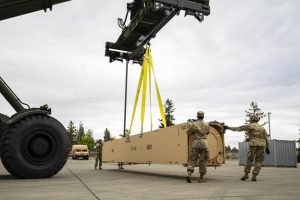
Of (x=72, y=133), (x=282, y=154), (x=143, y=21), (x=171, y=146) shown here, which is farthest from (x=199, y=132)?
(x=72, y=133)

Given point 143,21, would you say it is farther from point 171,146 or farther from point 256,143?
point 256,143

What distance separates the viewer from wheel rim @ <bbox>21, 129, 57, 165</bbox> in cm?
936

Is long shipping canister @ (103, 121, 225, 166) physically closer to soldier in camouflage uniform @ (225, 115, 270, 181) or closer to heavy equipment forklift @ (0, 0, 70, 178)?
soldier in camouflage uniform @ (225, 115, 270, 181)

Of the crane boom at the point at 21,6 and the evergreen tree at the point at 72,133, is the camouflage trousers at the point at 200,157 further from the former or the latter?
the evergreen tree at the point at 72,133

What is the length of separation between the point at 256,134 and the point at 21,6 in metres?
6.88

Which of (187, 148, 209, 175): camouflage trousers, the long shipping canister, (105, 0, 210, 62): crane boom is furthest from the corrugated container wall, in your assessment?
(187, 148, 209, 175): camouflage trousers

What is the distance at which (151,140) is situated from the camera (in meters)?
12.2

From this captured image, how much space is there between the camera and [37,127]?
31.3 feet

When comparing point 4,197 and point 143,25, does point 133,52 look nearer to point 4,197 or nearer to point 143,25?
point 143,25

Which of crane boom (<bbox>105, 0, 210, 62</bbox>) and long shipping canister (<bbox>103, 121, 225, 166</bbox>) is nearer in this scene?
crane boom (<bbox>105, 0, 210, 62</bbox>)

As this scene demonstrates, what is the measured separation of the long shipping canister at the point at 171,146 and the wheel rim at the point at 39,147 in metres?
3.24

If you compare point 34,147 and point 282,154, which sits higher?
point 34,147

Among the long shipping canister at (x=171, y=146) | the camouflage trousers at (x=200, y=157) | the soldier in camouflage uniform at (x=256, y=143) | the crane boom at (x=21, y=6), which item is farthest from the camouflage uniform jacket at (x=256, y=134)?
the crane boom at (x=21, y=6)

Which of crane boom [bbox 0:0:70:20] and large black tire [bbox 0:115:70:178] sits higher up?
crane boom [bbox 0:0:70:20]
